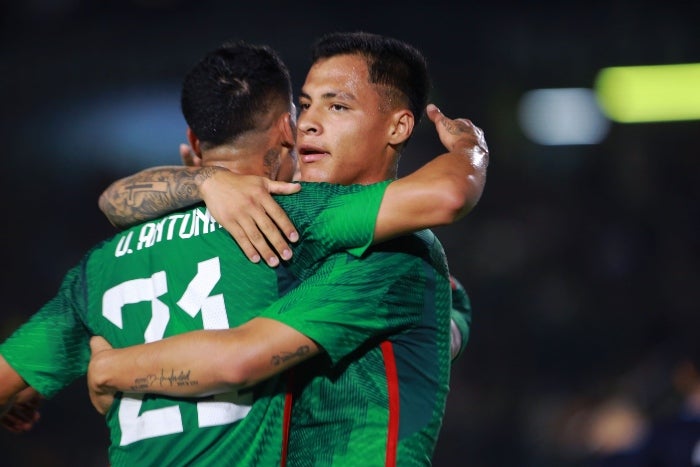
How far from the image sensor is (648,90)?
8828 millimetres

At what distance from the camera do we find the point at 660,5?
873 cm

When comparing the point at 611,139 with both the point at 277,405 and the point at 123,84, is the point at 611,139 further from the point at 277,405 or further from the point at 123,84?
the point at 277,405

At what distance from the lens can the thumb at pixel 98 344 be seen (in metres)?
2.37

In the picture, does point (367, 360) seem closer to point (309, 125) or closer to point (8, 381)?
point (309, 125)

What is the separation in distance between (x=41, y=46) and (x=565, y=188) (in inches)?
200

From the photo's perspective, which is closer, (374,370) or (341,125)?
(374,370)

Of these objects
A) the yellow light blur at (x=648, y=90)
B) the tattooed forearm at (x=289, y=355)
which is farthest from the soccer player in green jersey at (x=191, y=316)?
the yellow light blur at (x=648, y=90)

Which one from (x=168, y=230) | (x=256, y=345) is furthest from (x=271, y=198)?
(x=256, y=345)

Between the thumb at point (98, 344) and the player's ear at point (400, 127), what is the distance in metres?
0.97

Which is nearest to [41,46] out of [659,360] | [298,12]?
[298,12]

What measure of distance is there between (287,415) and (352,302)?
1.08 ft

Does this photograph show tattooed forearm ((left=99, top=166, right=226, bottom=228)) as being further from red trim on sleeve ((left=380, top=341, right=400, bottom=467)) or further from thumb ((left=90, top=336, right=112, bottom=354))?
red trim on sleeve ((left=380, top=341, right=400, bottom=467))

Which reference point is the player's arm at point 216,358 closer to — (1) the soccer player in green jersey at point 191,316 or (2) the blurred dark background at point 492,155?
(1) the soccer player in green jersey at point 191,316

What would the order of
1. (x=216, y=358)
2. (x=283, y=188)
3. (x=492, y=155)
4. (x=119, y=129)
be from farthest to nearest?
(x=492, y=155) → (x=119, y=129) → (x=283, y=188) → (x=216, y=358)
